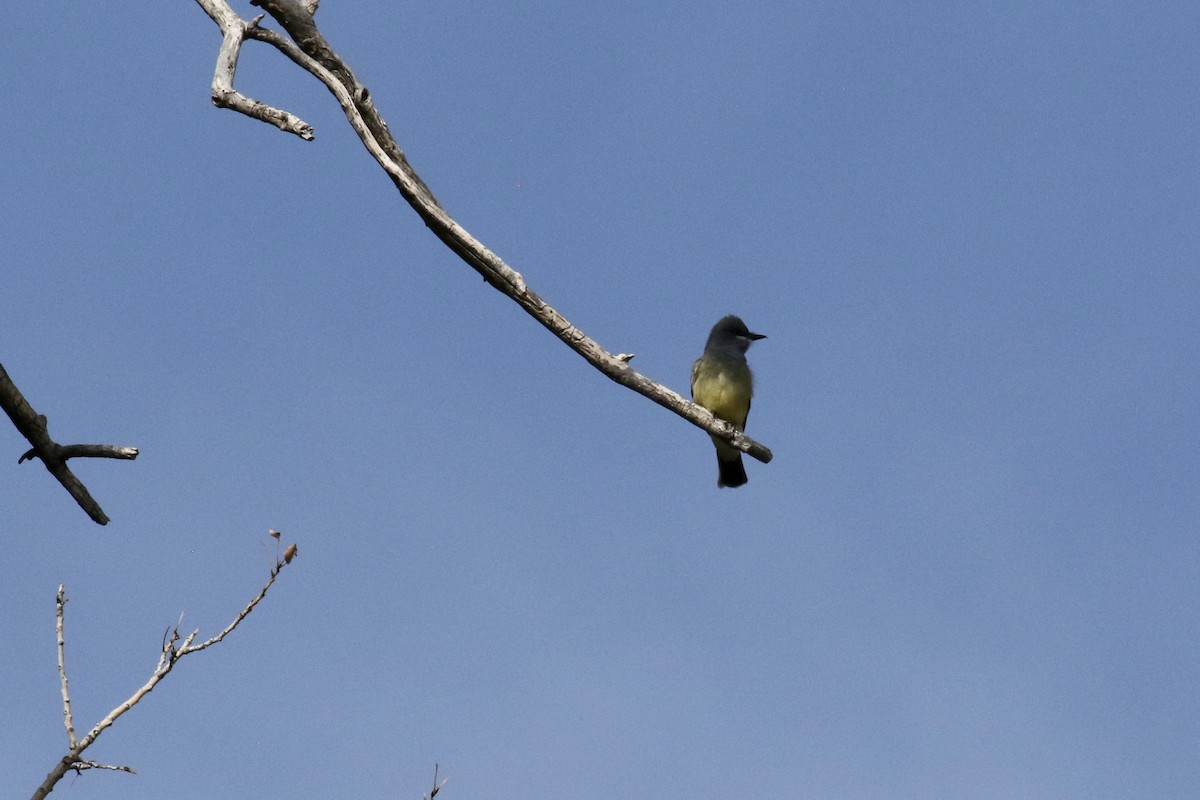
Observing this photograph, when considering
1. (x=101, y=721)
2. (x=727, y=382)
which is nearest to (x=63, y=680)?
(x=101, y=721)

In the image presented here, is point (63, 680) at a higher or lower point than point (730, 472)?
lower

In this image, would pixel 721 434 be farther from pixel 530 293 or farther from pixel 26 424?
pixel 26 424

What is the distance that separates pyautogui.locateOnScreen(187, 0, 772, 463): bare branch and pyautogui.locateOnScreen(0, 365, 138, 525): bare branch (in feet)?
5.70

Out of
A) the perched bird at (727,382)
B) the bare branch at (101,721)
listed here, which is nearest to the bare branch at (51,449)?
the bare branch at (101,721)

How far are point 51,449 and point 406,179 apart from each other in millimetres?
2034

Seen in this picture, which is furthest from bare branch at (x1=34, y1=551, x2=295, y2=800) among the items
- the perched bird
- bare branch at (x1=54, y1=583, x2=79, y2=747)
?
the perched bird

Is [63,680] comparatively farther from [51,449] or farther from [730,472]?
[730,472]

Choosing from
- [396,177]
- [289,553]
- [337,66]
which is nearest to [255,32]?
[337,66]

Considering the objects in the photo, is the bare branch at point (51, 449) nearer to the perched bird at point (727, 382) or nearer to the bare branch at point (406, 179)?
the bare branch at point (406, 179)

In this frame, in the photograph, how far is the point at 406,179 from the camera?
20.6 ft

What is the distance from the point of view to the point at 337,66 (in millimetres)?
6758

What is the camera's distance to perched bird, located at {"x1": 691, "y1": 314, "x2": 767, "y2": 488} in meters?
11.7

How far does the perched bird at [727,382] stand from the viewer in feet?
38.4

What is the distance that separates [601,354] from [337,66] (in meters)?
1.97
